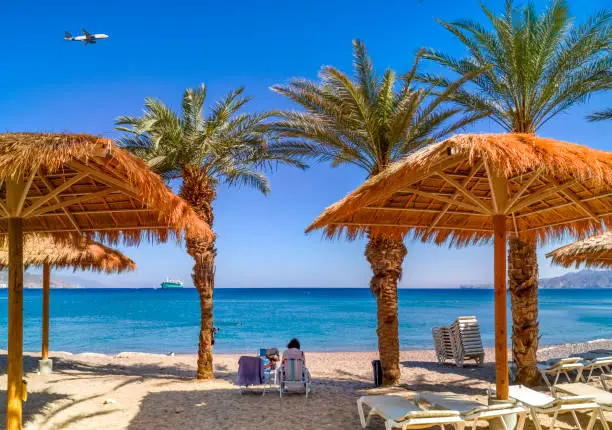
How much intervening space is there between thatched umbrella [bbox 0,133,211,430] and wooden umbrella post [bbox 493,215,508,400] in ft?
11.0

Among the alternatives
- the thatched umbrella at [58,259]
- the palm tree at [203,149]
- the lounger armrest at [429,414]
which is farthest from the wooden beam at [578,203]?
the thatched umbrella at [58,259]

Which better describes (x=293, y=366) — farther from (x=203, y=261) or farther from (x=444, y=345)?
(x=444, y=345)

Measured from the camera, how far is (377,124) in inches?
364

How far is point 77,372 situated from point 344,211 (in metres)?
7.69

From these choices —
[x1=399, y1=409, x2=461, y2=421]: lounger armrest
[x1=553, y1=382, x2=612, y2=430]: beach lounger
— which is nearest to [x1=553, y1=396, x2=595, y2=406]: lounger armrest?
[x1=553, y1=382, x2=612, y2=430]: beach lounger

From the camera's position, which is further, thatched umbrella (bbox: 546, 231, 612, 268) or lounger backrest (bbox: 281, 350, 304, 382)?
thatched umbrella (bbox: 546, 231, 612, 268)

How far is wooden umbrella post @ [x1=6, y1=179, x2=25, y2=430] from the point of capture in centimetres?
525

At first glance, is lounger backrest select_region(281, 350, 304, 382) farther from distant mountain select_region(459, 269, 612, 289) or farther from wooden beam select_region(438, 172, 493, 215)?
distant mountain select_region(459, 269, 612, 289)

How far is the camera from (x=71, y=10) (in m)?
15.3

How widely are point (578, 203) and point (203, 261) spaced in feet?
21.6

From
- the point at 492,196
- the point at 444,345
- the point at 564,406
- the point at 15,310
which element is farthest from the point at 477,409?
the point at 444,345

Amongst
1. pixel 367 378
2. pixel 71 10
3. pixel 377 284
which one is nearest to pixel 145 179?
pixel 377 284

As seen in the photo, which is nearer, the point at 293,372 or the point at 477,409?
the point at 477,409

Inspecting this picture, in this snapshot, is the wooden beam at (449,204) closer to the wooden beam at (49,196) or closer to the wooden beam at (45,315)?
the wooden beam at (49,196)
